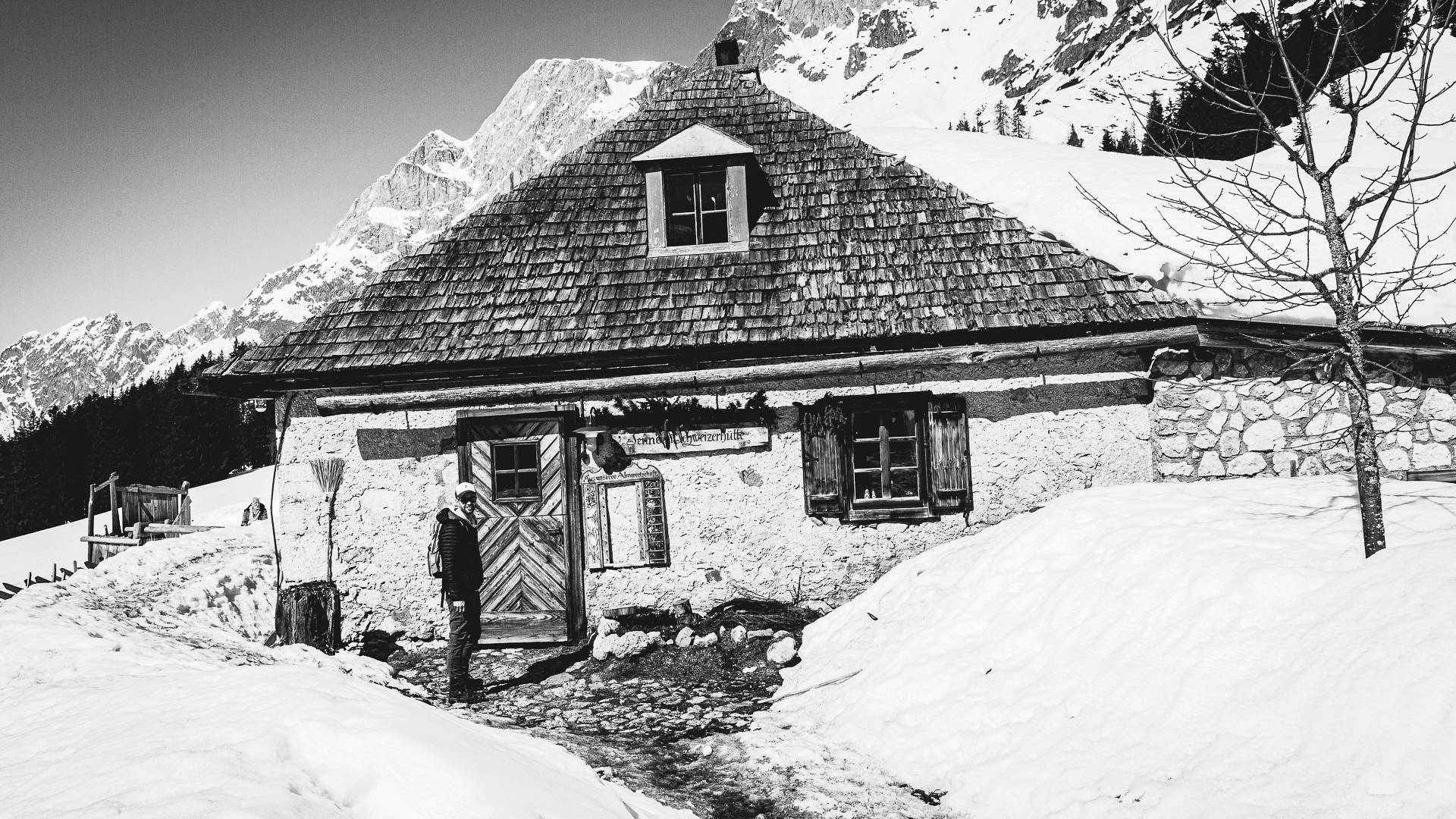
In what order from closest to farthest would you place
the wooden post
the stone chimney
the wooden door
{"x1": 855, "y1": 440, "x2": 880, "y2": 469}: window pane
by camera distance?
1. the wooden door
2. {"x1": 855, "y1": 440, "x2": 880, "y2": 469}: window pane
3. the stone chimney
4. the wooden post

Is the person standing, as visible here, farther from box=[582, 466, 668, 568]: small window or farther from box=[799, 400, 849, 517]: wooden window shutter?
box=[799, 400, 849, 517]: wooden window shutter

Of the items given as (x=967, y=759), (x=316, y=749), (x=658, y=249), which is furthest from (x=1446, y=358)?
(x=316, y=749)

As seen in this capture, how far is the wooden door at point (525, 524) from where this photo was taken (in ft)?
27.2

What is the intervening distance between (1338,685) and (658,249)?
7046 mm

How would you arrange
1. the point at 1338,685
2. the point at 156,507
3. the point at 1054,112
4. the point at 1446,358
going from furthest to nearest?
the point at 1054,112 < the point at 156,507 < the point at 1446,358 < the point at 1338,685

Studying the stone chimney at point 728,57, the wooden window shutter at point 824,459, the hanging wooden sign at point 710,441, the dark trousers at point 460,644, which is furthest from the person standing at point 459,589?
the stone chimney at point 728,57

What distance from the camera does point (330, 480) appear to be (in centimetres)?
820

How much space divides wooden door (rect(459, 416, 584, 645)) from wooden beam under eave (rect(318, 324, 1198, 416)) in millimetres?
286

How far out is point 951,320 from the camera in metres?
8.06

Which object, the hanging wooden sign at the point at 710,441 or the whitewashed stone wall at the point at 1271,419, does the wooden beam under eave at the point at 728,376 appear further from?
the whitewashed stone wall at the point at 1271,419

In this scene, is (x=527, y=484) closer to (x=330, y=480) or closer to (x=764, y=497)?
(x=330, y=480)

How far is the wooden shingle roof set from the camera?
321 inches

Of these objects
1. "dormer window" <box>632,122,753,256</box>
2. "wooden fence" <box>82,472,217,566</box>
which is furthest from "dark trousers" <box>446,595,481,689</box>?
"wooden fence" <box>82,472,217,566</box>

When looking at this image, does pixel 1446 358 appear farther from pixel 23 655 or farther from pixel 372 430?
pixel 23 655
